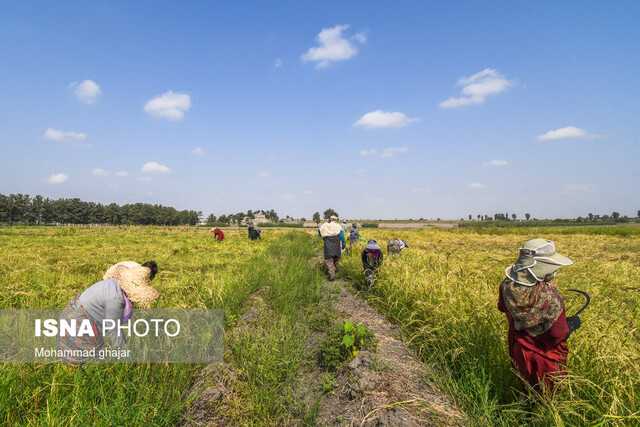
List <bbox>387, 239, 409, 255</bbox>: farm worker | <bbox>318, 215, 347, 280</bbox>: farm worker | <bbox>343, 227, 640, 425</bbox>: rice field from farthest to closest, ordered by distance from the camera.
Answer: <bbox>318, 215, 347, 280</bbox>: farm worker < <bbox>387, 239, 409, 255</bbox>: farm worker < <bbox>343, 227, 640, 425</bbox>: rice field

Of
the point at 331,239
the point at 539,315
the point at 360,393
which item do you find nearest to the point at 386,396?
the point at 360,393

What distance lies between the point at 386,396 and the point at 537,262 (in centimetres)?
187

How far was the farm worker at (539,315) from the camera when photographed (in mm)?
2266

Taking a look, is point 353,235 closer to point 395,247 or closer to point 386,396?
point 395,247

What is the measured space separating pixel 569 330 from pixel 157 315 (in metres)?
5.30

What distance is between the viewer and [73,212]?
106 metres

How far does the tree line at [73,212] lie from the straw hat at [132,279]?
109673 millimetres

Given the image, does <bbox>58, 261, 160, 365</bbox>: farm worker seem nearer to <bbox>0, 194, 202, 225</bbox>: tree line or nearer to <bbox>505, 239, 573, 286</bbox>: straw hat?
<bbox>505, 239, 573, 286</bbox>: straw hat

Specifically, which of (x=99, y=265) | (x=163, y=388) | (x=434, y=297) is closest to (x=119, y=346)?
(x=163, y=388)

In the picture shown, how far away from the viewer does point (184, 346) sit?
11.9 feet

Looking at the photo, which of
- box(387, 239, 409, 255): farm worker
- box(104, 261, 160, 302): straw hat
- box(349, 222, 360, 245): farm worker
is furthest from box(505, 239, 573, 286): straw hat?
box(349, 222, 360, 245): farm worker

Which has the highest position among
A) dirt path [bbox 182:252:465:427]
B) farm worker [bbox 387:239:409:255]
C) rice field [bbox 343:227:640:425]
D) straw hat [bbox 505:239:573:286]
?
straw hat [bbox 505:239:573:286]

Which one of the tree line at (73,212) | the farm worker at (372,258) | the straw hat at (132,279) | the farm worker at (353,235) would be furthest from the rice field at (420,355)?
the tree line at (73,212)

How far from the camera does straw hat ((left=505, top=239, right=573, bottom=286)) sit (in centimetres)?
228
